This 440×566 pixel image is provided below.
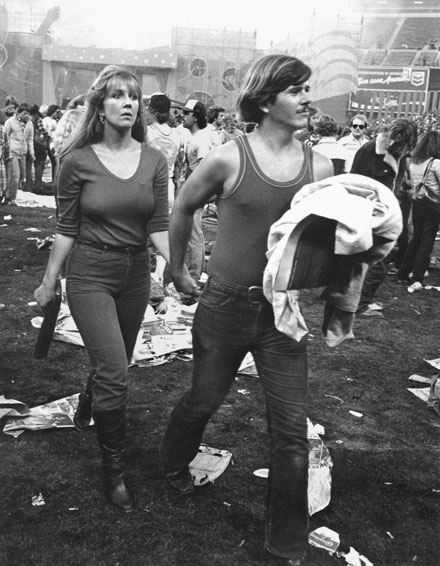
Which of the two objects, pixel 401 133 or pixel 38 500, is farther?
pixel 401 133

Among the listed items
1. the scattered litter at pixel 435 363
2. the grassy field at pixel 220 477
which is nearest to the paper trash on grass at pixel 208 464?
the grassy field at pixel 220 477

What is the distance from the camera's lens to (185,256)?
2977mm

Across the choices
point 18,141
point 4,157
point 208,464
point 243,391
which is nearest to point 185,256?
point 208,464

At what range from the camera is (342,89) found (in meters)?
32.5

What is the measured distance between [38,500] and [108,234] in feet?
4.25

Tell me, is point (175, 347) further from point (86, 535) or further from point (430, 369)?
point (86, 535)

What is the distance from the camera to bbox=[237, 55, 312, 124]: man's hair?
2625 millimetres

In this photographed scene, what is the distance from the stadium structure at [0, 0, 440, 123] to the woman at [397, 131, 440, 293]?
24.0 metres

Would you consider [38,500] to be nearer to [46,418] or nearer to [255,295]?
[46,418]

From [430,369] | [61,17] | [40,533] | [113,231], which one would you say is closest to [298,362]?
[113,231]

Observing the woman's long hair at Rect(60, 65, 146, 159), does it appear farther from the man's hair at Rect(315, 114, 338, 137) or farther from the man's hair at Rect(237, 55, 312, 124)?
the man's hair at Rect(315, 114, 338, 137)

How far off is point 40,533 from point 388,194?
2.03 metres

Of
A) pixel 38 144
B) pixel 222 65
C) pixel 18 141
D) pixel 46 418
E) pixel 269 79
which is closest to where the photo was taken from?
pixel 269 79

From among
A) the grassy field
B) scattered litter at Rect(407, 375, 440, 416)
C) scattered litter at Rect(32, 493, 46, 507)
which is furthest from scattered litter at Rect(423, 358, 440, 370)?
scattered litter at Rect(32, 493, 46, 507)
